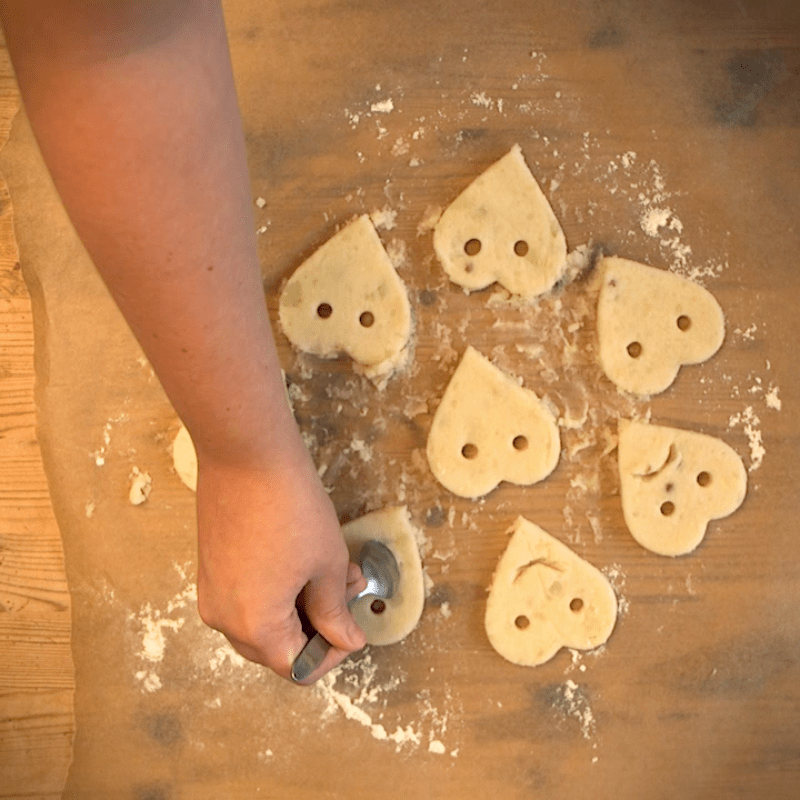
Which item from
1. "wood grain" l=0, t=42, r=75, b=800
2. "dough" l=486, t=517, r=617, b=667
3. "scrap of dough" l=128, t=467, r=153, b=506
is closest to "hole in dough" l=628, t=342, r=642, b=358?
"dough" l=486, t=517, r=617, b=667

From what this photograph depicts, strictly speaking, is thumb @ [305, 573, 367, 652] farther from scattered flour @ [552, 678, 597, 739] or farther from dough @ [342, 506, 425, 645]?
scattered flour @ [552, 678, 597, 739]

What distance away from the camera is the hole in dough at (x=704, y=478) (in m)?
0.93

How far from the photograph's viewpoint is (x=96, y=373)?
3.04ft

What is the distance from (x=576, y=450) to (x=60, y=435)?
0.62m

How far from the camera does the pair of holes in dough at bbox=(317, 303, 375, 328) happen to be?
92 centimetres

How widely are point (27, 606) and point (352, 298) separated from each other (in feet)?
1.76

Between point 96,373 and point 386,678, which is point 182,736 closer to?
point 386,678

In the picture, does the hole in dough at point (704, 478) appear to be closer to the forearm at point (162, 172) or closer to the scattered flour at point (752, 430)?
the scattered flour at point (752, 430)

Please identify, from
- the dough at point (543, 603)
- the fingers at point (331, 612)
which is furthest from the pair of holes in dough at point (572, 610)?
the fingers at point (331, 612)

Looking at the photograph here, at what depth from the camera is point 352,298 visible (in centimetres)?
91

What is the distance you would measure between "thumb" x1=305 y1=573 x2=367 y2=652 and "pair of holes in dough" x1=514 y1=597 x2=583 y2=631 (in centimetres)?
23

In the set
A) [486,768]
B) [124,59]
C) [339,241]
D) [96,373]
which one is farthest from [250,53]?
[486,768]

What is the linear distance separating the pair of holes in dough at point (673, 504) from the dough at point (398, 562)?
0.30 m

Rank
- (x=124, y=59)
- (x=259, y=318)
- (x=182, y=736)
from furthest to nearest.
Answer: (x=182, y=736)
(x=259, y=318)
(x=124, y=59)
